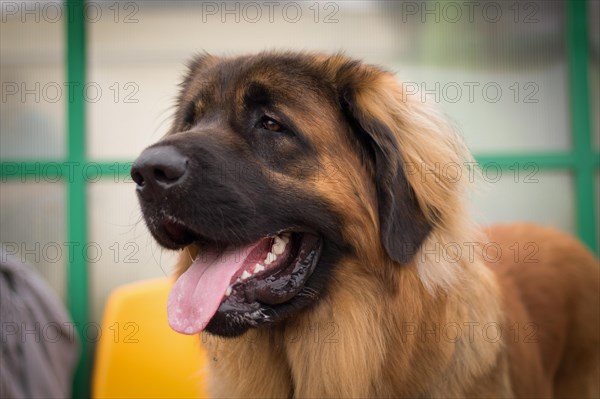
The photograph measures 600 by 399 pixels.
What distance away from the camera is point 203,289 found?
7.59 ft

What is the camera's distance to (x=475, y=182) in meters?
2.81

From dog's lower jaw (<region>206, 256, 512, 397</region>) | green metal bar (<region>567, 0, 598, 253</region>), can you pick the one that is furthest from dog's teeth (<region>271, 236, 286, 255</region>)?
green metal bar (<region>567, 0, 598, 253</region>)

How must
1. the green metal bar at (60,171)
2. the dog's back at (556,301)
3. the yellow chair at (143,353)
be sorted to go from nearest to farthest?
the dog's back at (556,301) → the yellow chair at (143,353) → the green metal bar at (60,171)

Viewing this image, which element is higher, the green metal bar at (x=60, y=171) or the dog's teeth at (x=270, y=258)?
the green metal bar at (x=60, y=171)

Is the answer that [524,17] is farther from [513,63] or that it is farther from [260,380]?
[260,380]

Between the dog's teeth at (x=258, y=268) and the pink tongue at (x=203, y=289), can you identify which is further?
the dog's teeth at (x=258, y=268)

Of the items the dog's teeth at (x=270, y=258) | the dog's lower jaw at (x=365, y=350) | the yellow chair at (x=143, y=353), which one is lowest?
the yellow chair at (x=143, y=353)

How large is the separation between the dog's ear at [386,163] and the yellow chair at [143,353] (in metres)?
1.99

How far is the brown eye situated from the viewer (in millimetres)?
2451

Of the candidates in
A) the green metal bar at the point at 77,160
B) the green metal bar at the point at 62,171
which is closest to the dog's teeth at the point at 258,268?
the green metal bar at the point at 62,171

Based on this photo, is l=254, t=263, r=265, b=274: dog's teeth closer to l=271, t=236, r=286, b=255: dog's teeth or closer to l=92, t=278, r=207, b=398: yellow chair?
l=271, t=236, r=286, b=255: dog's teeth

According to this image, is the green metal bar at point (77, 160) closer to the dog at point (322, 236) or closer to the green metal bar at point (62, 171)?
the green metal bar at point (62, 171)

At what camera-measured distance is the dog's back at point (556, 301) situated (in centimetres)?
329

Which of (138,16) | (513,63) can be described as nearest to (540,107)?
(513,63)
